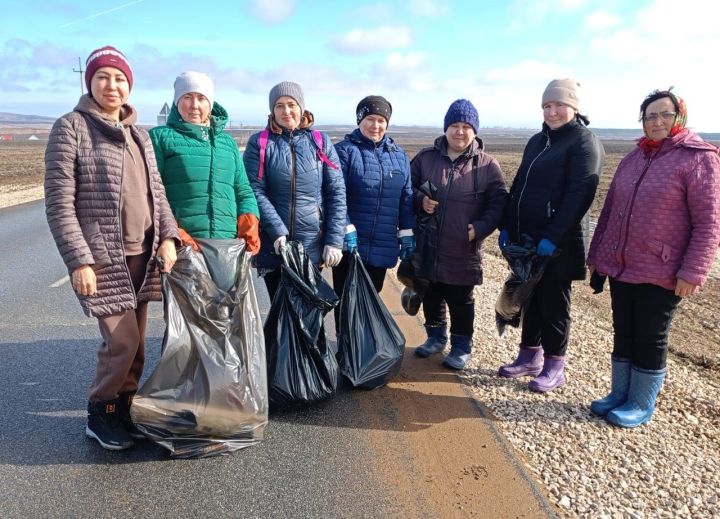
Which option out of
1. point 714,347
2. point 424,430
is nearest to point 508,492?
point 424,430

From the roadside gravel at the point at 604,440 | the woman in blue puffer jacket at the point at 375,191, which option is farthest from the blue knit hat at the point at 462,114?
the roadside gravel at the point at 604,440

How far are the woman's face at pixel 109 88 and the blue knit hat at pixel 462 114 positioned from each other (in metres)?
2.06

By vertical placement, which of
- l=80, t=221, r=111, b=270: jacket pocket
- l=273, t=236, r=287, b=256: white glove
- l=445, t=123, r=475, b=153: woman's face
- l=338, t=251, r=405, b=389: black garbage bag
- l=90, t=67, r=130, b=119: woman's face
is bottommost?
l=338, t=251, r=405, b=389: black garbage bag

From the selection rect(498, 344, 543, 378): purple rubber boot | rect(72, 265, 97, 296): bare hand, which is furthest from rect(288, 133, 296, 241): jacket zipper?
rect(498, 344, 543, 378): purple rubber boot

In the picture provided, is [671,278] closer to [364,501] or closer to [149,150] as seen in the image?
[364,501]

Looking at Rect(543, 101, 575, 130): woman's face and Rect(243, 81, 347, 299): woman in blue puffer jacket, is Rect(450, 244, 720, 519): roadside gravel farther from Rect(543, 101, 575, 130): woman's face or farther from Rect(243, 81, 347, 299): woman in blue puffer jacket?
Rect(543, 101, 575, 130): woman's face

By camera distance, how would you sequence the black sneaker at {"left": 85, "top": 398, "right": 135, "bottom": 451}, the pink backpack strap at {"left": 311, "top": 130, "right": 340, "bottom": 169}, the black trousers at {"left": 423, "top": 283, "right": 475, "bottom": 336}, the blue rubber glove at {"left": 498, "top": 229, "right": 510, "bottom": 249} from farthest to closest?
the black trousers at {"left": 423, "top": 283, "right": 475, "bottom": 336} → the blue rubber glove at {"left": 498, "top": 229, "right": 510, "bottom": 249} → the pink backpack strap at {"left": 311, "top": 130, "right": 340, "bottom": 169} → the black sneaker at {"left": 85, "top": 398, "right": 135, "bottom": 451}

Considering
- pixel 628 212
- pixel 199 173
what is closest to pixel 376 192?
pixel 199 173

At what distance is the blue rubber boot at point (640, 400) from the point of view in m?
3.21

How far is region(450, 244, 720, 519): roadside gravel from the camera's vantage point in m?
2.54

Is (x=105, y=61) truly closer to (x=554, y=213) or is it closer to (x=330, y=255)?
(x=330, y=255)

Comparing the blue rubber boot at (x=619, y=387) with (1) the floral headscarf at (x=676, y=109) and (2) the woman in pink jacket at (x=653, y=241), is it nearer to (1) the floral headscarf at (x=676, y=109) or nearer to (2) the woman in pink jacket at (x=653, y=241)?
(2) the woman in pink jacket at (x=653, y=241)

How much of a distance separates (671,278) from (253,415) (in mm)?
2421

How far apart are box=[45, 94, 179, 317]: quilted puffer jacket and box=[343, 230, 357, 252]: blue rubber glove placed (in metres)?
1.32
